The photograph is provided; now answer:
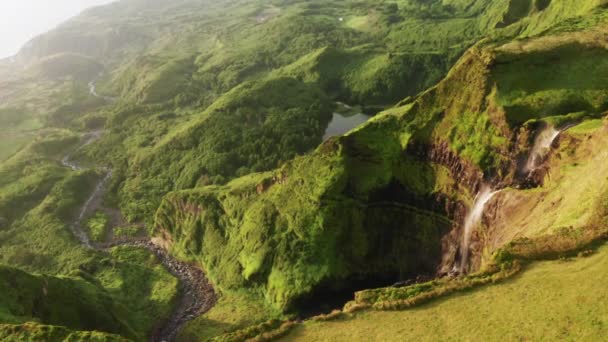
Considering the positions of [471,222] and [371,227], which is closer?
[471,222]

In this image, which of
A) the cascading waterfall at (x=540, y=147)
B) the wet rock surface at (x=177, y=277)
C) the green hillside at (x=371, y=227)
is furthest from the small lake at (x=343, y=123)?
the cascading waterfall at (x=540, y=147)

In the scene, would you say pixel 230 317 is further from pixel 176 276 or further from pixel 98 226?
pixel 98 226

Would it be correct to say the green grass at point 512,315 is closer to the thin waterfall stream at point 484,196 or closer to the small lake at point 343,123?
the thin waterfall stream at point 484,196

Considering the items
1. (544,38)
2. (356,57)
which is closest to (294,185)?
(544,38)

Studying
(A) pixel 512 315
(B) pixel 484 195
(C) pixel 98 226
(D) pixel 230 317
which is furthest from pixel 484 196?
(C) pixel 98 226

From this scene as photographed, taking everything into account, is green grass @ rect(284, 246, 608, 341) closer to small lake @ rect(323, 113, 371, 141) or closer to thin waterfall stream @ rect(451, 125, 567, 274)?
thin waterfall stream @ rect(451, 125, 567, 274)

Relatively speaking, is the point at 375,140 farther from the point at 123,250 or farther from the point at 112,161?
the point at 112,161
